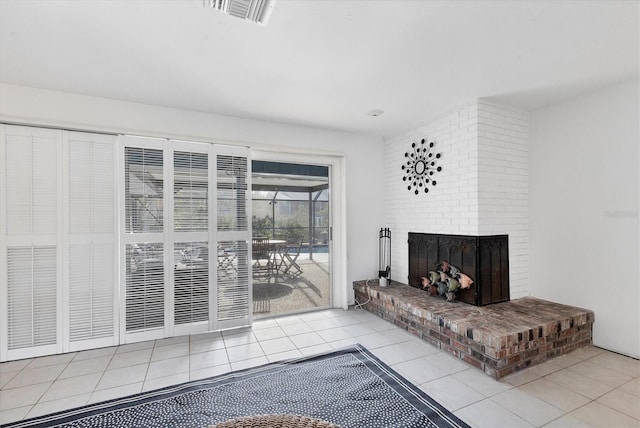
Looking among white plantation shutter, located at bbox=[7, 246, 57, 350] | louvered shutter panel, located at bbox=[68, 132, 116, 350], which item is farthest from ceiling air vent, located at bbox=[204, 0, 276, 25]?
white plantation shutter, located at bbox=[7, 246, 57, 350]

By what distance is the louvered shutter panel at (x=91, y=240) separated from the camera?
9.58 feet

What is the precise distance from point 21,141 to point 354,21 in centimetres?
324

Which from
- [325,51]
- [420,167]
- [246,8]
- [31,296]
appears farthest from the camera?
[420,167]

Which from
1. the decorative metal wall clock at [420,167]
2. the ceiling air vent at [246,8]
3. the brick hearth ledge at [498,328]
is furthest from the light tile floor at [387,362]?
the ceiling air vent at [246,8]

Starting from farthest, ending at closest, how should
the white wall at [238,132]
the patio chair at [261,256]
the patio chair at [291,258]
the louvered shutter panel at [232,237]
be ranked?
the patio chair at [291,258]
the patio chair at [261,256]
the louvered shutter panel at [232,237]
the white wall at [238,132]

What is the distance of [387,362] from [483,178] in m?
2.12

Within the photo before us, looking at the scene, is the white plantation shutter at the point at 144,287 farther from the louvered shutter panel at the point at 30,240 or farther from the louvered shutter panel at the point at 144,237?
the louvered shutter panel at the point at 30,240

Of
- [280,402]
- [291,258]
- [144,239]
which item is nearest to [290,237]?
[291,258]

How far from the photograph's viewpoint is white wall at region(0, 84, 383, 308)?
2785 millimetres

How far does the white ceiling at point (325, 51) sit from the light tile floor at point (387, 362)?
255 cm

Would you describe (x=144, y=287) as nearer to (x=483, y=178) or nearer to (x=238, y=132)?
(x=238, y=132)

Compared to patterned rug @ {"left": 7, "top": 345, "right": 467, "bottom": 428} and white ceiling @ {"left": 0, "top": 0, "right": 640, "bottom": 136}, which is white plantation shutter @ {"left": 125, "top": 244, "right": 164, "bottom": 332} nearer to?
patterned rug @ {"left": 7, "top": 345, "right": 467, "bottom": 428}

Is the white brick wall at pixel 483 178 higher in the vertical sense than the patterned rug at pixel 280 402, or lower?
higher

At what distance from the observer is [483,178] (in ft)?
10.2
